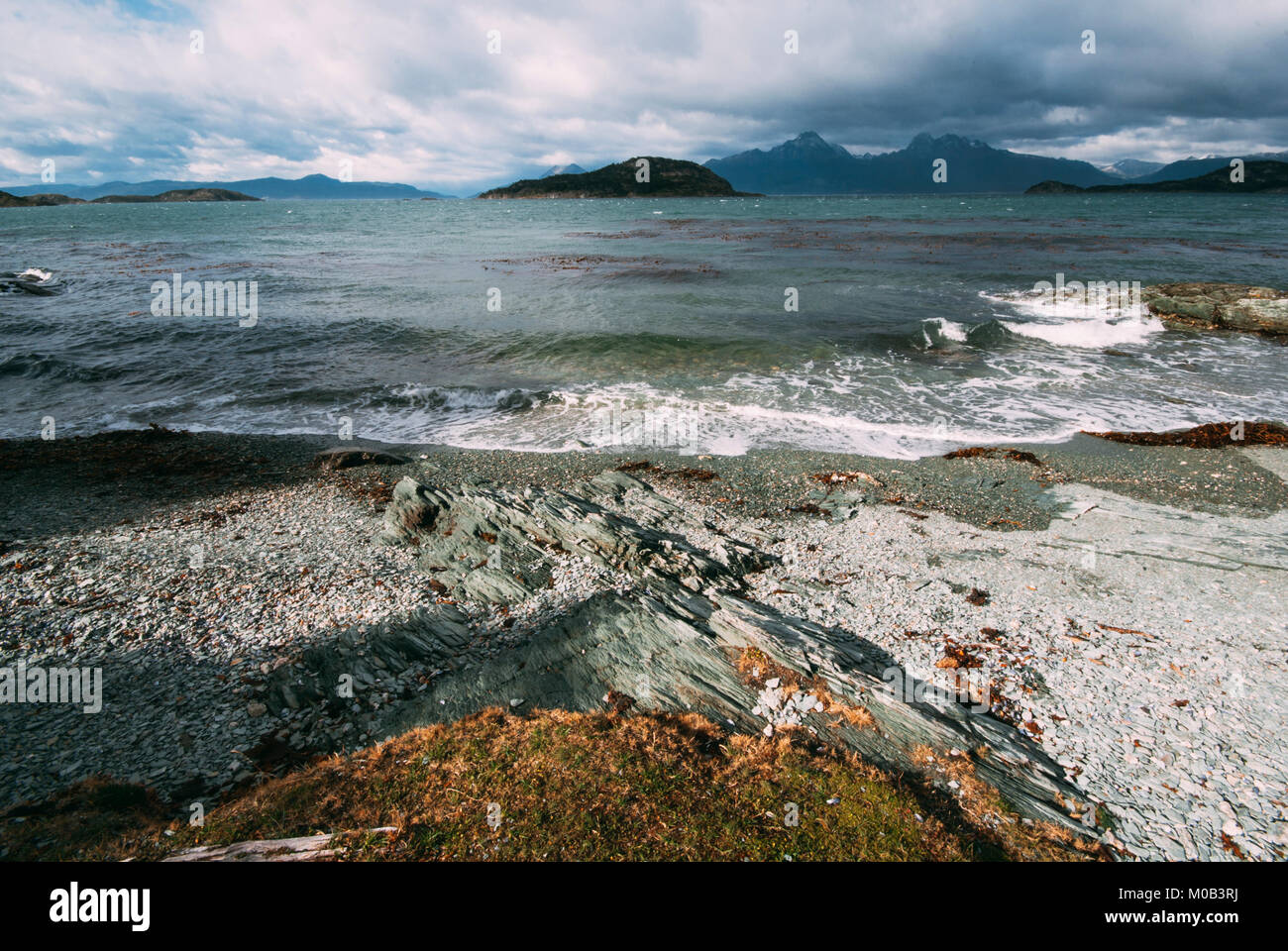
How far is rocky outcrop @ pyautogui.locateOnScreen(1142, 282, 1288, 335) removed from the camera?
30609 mm

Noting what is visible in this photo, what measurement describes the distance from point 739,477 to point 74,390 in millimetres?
29027

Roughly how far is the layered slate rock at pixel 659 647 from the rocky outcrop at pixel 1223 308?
36513mm

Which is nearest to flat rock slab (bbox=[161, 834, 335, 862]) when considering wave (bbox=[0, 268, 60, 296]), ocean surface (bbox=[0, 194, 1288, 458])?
ocean surface (bbox=[0, 194, 1288, 458])

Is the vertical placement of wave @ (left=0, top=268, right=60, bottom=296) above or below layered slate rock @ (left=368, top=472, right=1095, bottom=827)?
above

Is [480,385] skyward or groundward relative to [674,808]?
skyward

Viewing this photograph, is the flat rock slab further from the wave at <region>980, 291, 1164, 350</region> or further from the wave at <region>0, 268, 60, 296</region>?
the wave at <region>0, 268, 60, 296</region>

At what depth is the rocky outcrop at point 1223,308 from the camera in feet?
100

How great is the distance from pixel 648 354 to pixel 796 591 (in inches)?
797

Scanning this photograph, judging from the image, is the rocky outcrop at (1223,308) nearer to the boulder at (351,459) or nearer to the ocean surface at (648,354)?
the ocean surface at (648,354)

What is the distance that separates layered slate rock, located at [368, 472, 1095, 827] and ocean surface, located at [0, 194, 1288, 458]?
641 centimetres

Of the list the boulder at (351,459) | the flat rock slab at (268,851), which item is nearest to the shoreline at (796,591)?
the boulder at (351,459)
